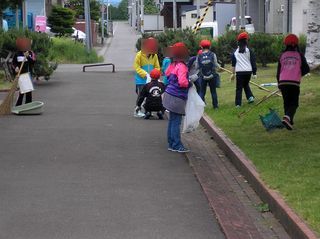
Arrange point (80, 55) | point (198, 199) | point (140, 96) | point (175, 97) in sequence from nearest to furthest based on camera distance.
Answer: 1. point (198, 199)
2. point (175, 97)
3. point (140, 96)
4. point (80, 55)

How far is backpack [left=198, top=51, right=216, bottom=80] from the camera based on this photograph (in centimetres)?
1415

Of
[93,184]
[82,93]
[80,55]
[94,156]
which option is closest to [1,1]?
[82,93]

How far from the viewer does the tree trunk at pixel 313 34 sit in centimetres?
1700

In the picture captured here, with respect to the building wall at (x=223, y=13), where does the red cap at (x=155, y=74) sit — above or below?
below

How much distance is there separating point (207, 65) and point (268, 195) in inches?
296

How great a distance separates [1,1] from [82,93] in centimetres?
399

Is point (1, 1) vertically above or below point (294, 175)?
above

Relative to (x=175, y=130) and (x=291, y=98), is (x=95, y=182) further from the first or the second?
(x=291, y=98)

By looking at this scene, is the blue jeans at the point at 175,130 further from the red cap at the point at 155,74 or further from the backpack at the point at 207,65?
the backpack at the point at 207,65

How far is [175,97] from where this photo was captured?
9945 millimetres

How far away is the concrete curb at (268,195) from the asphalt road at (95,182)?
64cm

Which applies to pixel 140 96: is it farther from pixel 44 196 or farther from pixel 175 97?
pixel 44 196

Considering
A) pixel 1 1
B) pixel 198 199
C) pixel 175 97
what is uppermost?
pixel 1 1

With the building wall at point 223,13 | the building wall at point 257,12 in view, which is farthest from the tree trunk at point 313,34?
the building wall at point 223,13
